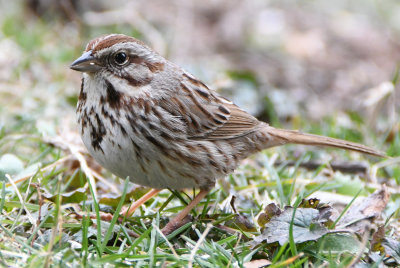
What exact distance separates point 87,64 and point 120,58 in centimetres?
22

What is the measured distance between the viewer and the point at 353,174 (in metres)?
4.82

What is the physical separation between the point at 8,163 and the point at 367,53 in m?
6.70

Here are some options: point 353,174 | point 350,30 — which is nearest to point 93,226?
point 353,174

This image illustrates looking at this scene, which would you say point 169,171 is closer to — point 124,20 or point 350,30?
point 124,20

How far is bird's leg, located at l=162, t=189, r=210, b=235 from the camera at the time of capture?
11.5 feet

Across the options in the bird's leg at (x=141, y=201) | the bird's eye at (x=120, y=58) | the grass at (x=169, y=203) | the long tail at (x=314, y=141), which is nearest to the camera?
the grass at (x=169, y=203)

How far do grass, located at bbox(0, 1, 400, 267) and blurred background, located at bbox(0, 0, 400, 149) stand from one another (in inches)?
1.9

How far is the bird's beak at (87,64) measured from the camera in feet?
11.6

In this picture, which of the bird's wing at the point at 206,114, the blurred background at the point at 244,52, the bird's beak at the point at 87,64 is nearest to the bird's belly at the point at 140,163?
the bird's wing at the point at 206,114

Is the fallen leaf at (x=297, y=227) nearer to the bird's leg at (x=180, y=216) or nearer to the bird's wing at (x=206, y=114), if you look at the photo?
the bird's leg at (x=180, y=216)

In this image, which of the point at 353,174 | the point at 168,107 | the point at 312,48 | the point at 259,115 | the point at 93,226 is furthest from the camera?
the point at 312,48

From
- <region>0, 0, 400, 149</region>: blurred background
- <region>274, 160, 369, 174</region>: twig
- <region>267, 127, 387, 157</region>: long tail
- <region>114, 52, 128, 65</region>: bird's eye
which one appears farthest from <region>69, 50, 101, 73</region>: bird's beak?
<region>274, 160, 369, 174</region>: twig

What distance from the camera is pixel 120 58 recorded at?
12.1 ft

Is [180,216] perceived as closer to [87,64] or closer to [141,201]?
[141,201]
